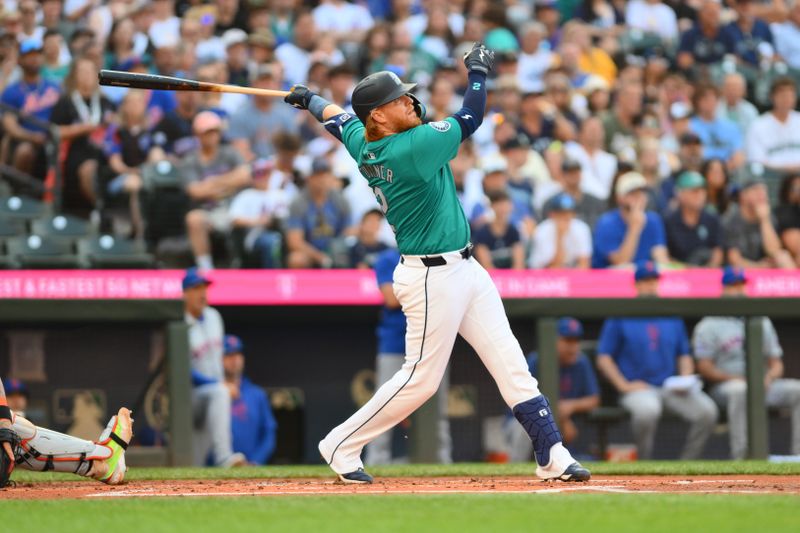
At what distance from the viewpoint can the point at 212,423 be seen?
9195 millimetres

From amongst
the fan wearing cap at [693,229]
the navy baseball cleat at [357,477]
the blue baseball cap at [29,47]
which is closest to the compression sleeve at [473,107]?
the navy baseball cleat at [357,477]

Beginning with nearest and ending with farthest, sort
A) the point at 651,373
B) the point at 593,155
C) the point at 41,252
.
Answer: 1. the point at 651,373
2. the point at 41,252
3. the point at 593,155

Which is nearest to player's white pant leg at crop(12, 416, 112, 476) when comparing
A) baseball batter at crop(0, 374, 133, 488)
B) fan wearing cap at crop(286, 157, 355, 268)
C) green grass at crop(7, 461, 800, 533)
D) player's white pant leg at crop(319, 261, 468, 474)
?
baseball batter at crop(0, 374, 133, 488)

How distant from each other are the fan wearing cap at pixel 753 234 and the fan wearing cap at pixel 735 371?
2.25 m

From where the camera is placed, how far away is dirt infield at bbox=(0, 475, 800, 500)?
6441 millimetres

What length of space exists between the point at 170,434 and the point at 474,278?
321 centimetres

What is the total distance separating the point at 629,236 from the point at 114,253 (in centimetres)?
414

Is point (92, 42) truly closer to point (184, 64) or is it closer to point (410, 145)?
point (184, 64)

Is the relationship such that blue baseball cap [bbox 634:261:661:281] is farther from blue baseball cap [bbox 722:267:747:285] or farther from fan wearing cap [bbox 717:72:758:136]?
fan wearing cap [bbox 717:72:758:136]

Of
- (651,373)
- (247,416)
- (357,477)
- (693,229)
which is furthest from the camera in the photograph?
(693,229)

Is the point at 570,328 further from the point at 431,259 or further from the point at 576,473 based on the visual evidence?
the point at 431,259

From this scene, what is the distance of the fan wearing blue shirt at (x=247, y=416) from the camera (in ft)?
31.8

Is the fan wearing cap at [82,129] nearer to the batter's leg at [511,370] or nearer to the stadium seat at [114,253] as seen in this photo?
the stadium seat at [114,253]

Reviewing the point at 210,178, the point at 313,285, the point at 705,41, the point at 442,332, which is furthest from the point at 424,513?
the point at 705,41
